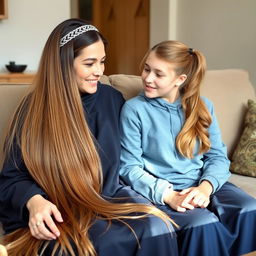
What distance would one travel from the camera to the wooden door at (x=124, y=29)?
14.5 ft

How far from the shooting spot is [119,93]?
1.78m

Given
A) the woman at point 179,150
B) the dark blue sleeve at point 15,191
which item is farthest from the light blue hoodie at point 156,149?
the dark blue sleeve at point 15,191

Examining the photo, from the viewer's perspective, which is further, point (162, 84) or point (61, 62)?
point (162, 84)

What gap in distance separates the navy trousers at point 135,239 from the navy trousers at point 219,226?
66 millimetres

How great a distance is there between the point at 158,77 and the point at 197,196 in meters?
0.47

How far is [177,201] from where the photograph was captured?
152 centimetres

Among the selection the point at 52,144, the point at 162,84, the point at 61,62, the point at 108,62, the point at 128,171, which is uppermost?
the point at 61,62

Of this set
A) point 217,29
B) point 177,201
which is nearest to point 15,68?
point 217,29

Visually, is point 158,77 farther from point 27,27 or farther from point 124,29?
point 124,29

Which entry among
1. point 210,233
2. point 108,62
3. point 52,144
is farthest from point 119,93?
point 108,62

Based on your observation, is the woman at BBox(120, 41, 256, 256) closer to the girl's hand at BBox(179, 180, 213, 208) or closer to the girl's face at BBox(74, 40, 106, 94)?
the girl's hand at BBox(179, 180, 213, 208)

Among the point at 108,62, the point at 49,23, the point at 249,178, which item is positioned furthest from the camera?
the point at 108,62

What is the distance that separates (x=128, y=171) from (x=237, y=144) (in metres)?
Result: 0.78

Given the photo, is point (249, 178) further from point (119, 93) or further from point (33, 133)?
point (33, 133)
